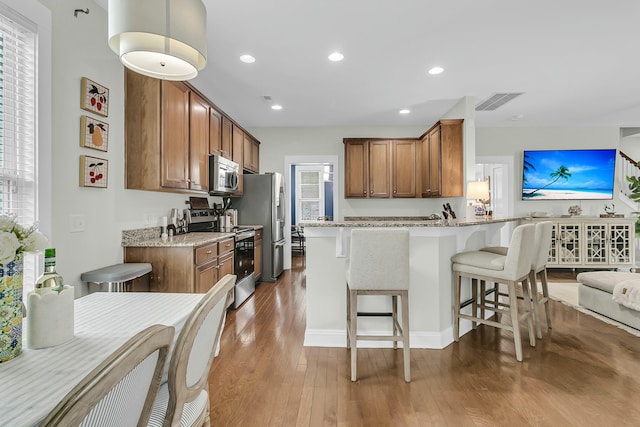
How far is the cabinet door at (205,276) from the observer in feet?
9.32

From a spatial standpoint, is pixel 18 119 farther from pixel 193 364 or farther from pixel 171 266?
pixel 193 364

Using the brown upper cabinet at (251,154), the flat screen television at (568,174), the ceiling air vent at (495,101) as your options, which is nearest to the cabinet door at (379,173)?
the ceiling air vent at (495,101)

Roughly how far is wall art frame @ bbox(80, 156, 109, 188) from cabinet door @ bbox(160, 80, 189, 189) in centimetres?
43

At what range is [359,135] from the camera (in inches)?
234

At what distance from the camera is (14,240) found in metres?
0.89

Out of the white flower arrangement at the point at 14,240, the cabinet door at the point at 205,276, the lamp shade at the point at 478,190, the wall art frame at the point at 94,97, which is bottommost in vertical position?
the cabinet door at the point at 205,276

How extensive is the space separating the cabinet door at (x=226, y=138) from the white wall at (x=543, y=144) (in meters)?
4.54

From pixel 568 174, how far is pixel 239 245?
595 centimetres

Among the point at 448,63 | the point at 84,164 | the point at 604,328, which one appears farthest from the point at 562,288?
the point at 84,164

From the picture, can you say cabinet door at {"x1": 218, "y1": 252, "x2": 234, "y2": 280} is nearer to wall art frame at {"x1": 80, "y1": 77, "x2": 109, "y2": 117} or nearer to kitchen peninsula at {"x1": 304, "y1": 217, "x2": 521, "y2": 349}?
kitchen peninsula at {"x1": 304, "y1": 217, "x2": 521, "y2": 349}

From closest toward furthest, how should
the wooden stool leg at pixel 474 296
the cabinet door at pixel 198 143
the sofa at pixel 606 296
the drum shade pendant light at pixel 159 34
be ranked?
the drum shade pendant light at pixel 159 34 < the wooden stool leg at pixel 474 296 < the sofa at pixel 606 296 < the cabinet door at pixel 198 143

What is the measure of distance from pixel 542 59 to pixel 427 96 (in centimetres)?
135

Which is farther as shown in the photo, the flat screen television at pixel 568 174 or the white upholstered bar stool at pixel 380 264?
the flat screen television at pixel 568 174

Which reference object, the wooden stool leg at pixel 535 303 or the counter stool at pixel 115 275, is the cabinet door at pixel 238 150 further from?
the wooden stool leg at pixel 535 303
